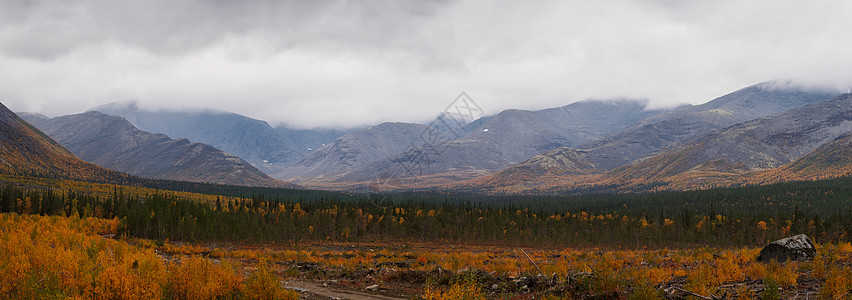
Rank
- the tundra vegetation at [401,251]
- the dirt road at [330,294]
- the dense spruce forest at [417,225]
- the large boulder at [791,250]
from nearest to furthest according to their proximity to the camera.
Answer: the tundra vegetation at [401,251] < the dirt road at [330,294] < the large boulder at [791,250] < the dense spruce forest at [417,225]

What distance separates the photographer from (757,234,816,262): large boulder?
3011cm

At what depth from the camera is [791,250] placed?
99.9 feet

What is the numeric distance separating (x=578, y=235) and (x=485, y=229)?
81.7 feet

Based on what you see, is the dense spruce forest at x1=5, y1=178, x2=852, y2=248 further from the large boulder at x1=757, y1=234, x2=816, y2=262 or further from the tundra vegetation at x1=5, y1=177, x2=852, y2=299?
the large boulder at x1=757, y1=234, x2=816, y2=262

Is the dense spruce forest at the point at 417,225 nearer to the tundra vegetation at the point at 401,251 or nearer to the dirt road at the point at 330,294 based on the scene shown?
the tundra vegetation at the point at 401,251

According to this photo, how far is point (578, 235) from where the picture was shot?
11156 cm

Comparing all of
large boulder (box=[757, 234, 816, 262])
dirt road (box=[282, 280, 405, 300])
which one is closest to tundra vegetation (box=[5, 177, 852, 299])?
dirt road (box=[282, 280, 405, 300])

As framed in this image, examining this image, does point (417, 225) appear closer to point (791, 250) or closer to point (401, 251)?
point (401, 251)

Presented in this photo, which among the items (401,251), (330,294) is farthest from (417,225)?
(330,294)

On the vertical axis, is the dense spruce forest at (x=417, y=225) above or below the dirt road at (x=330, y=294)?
below

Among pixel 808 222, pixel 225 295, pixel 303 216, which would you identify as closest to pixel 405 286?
pixel 225 295

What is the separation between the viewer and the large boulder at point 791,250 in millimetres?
30109

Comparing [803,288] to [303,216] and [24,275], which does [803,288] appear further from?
[303,216]

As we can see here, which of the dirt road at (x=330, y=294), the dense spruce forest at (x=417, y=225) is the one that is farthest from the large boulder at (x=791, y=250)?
the dense spruce forest at (x=417, y=225)
